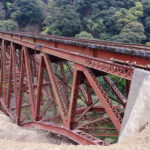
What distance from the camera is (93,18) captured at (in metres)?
36.2

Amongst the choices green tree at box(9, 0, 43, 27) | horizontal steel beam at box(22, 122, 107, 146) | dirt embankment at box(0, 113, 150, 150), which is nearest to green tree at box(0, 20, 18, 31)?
green tree at box(9, 0, 43, 27)

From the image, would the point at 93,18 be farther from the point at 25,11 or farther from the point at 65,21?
the point at 25,11

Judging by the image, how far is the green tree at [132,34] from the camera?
93.8 feet

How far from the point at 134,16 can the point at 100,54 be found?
3203cm

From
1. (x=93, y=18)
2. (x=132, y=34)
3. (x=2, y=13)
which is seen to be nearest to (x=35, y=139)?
(x=132, y=34)

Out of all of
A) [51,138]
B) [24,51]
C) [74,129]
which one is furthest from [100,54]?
[51,138]

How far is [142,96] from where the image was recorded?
3379mm

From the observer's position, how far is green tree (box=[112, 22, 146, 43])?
2859cm

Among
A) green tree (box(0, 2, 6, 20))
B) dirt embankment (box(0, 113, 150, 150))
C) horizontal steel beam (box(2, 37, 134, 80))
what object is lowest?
dirt embankment (box(0, 113, 150, 150))

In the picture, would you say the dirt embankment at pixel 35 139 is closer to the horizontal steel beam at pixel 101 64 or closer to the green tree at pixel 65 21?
the horizontal steel beam at pixel 101 64

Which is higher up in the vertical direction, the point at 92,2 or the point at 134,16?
the point at 92,2

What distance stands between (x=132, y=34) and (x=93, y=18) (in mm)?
10740

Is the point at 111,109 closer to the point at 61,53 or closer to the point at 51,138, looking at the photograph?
the point at 61,53

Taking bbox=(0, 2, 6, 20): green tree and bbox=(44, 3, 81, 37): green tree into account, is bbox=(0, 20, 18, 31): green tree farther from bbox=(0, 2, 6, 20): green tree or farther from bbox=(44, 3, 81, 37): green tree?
bbox=(44, 3, 81, 37): green tree
